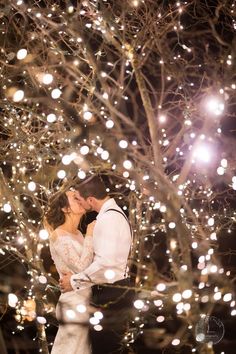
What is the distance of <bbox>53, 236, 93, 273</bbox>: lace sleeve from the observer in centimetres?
409

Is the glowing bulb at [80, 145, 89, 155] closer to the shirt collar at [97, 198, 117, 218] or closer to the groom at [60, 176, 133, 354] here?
the groom at [60, 176, 133, 354]

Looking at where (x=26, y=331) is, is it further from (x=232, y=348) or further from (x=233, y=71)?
(x=233, y=71)

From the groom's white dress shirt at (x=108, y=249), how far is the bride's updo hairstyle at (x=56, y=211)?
68 cm

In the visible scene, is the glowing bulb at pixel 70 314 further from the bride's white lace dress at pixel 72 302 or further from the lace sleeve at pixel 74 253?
the lace sleeve at pixel 74 253

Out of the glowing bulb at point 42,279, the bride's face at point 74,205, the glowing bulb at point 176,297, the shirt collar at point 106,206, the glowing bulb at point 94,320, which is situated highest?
the bride's face at point 74,205

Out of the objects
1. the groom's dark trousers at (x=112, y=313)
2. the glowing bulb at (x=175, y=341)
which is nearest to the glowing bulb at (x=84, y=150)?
the groom's dark trousers at (x=112, y=313)

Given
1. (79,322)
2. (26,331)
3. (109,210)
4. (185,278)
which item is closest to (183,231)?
(185,278)

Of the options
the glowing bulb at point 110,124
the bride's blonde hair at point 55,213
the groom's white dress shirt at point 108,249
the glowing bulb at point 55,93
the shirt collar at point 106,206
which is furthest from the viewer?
the glowing bulb at point 110,124

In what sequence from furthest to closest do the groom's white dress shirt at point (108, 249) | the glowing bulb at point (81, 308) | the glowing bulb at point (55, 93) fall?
the glowing bulb at point (55, 93) → the glowing bulb at point (81, 308) → the groom's white dress shirt at point (108, 249)

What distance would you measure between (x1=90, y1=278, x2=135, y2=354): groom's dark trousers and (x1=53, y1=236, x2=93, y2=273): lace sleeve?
240 mm

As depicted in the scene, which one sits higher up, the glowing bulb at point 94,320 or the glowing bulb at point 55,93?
the glowing bulb at point 55,93

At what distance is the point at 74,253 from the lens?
13.6 ft

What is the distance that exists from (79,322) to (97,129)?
67.4 inches

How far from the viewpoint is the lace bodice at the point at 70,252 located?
409 cm
